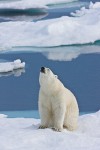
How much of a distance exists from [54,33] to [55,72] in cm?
222

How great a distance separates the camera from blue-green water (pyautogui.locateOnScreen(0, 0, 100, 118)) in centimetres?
587

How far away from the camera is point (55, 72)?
7.28 meters

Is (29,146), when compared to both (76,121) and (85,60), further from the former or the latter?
(85,60)

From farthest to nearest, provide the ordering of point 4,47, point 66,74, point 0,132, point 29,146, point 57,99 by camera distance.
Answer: point 4,47 < point 66,74 < point 57,99 < point 0,132 < point 29,146

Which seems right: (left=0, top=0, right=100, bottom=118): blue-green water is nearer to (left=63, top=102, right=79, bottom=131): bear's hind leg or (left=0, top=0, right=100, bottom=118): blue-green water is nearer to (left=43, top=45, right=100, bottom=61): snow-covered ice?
(left=43, top=45, right=100, bottom=61): snow-covered ice

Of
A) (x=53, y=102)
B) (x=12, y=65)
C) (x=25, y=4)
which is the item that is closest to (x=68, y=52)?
(x=12, y=65)

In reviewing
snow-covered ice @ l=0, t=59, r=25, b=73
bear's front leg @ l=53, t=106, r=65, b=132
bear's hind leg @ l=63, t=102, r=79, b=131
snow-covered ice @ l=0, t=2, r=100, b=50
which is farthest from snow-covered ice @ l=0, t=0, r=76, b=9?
bear's front leg @ l=53, t=106, r=65, b=132

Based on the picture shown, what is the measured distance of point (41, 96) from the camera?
3.75 meters

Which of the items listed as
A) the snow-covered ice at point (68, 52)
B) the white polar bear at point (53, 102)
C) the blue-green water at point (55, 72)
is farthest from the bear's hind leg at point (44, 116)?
the snow-covered ice at point (68, 52)

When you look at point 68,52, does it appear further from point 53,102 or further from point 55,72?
point 53,102

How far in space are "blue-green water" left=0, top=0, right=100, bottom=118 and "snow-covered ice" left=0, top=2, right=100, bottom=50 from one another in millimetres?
159

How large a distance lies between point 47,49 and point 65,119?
5.08 meters

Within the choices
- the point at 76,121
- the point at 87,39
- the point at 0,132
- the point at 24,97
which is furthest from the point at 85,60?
the point at 0,132

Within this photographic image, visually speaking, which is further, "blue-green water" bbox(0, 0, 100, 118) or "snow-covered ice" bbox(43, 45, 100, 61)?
"snow-covered ice" bbox(43, 45, 100, 61)
